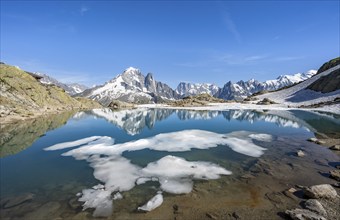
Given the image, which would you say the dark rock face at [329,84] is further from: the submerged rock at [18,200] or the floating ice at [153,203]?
the submerged rock at [18,200]

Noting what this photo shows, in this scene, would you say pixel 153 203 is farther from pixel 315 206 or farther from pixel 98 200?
pixel 315 206

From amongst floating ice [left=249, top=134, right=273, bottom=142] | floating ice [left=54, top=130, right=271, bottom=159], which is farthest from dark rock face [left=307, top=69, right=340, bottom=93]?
floating ice [left=54, top=130, right=271, bottom=159]

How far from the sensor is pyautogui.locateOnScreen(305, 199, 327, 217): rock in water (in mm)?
11805

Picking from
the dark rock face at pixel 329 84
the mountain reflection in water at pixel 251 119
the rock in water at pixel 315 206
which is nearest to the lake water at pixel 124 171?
the rock in water at pixel 315 206

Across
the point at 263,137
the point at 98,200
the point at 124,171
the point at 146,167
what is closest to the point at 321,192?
the point at 146,167

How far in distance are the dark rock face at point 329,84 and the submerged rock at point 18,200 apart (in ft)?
438

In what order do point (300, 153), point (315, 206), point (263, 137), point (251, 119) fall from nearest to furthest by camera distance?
point (315, 206) < point (300, 153) < point (263, 137) < point (251, 119)

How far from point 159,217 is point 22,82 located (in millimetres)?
93156

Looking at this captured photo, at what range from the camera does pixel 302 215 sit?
449 inches

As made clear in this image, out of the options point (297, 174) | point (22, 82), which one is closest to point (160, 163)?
point (297, 174)

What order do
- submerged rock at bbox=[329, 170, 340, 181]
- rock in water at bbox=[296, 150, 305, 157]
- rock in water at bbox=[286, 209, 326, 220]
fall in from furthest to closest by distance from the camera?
rock in water at bbox=[296, 150, 305, 157]
submerged rock at bbox=[329, 170, 340, 181]
rock in water at bbox=[286, 209, 326, 220]

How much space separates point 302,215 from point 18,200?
655 inches

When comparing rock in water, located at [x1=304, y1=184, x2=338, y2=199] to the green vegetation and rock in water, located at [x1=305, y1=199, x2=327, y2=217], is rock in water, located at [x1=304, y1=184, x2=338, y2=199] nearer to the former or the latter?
rock in water, located at [x1=305, y1=199, x2=327, y2=217]

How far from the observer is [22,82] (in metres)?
85.0
